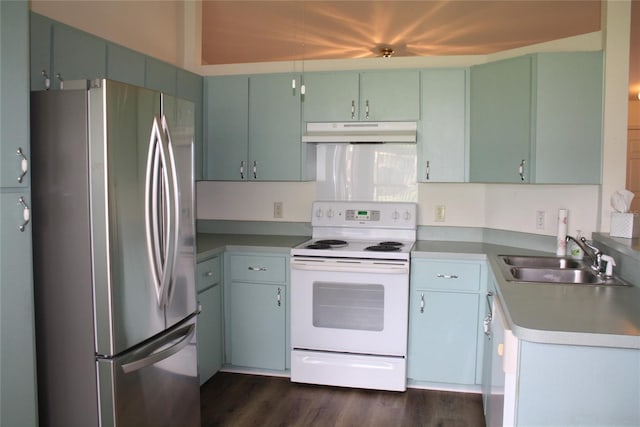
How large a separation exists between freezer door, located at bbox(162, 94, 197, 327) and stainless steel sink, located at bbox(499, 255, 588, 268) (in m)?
1.75

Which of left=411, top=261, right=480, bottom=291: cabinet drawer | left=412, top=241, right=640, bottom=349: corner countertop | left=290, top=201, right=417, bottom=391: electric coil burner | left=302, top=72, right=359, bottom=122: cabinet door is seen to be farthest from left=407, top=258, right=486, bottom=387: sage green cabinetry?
left=302, top=72, right=359, bottom=122: cabinet door

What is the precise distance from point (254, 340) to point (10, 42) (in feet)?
7.58

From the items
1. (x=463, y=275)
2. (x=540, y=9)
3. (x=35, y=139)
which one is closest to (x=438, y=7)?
(x=540, y=9)

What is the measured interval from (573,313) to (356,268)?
5.09ft

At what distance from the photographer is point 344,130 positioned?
12.1ft

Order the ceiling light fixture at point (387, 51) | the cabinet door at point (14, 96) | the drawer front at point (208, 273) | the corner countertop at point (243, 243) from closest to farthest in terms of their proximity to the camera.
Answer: the cabinet door at point (14, 96) → the drawer front at point (208, 273) → the corner countertop at point (243, 243) → the ceiling light fixture at point (387, 51)

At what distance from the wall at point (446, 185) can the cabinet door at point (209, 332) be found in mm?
917

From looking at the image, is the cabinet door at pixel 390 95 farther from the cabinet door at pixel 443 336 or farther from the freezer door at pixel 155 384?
the freezer door at pixel 155 384

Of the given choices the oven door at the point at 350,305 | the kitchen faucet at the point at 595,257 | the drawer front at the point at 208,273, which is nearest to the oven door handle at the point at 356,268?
the oven door at the point at 350,305

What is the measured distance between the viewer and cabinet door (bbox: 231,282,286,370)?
355cm

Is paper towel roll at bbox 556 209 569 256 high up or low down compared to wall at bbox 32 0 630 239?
down

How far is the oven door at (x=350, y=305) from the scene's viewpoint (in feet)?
10.8

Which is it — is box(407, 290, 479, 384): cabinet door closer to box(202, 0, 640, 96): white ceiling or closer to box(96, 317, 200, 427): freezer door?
box(96, 317, 200, 427): freezer door

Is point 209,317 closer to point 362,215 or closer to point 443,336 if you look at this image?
point 362,215
